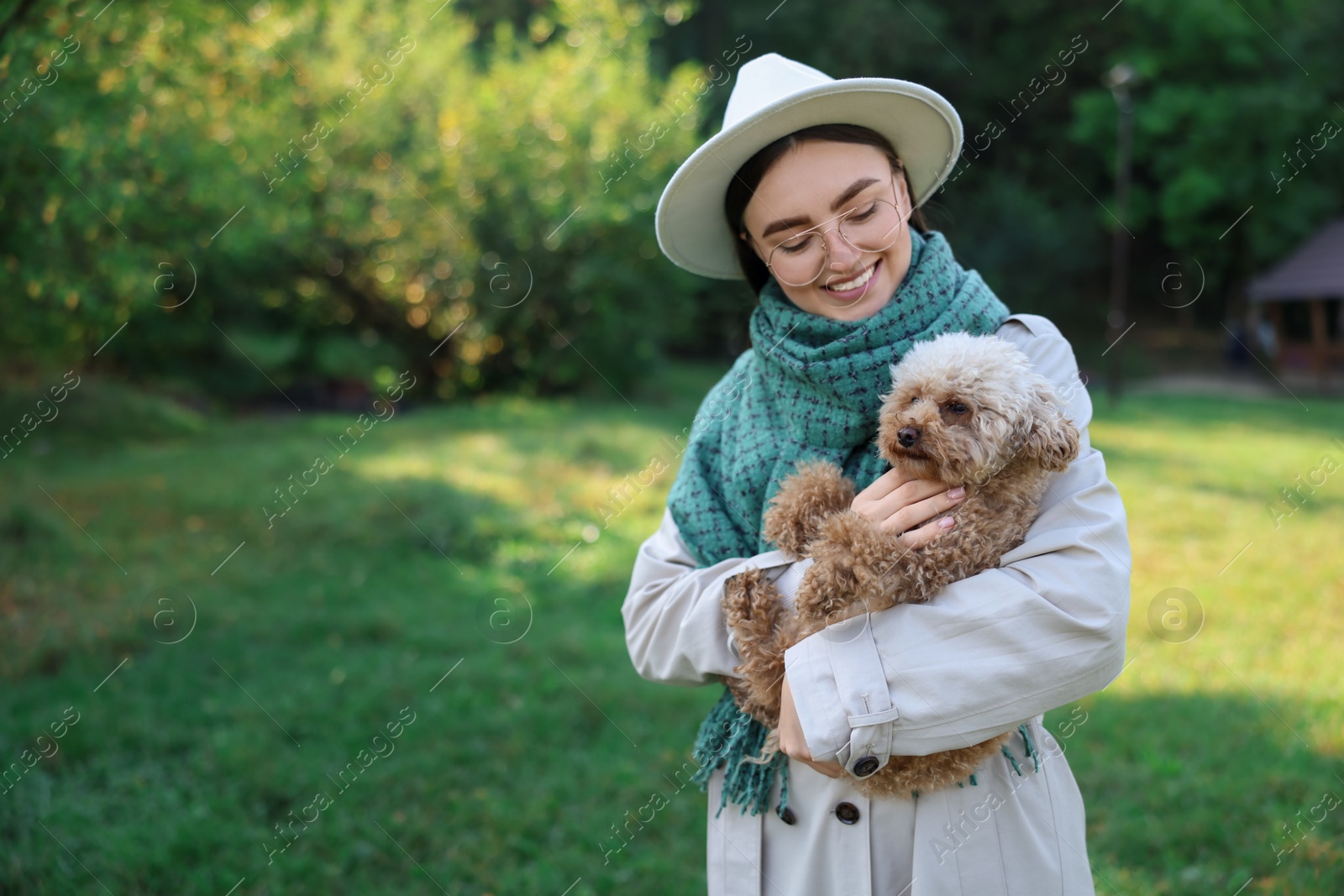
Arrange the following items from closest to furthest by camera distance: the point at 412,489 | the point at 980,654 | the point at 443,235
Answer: the point at 980,654
the point at 412,489
the point at 443,235

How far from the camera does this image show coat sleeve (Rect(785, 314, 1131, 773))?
5.39ft

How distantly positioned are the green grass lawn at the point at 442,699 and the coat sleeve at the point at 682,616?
2.22 m

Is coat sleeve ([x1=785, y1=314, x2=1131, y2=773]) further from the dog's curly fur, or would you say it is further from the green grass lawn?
the green grass lawn

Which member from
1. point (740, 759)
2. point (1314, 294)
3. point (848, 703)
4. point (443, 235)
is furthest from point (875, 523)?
point (1314, 294)

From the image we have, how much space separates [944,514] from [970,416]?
0.69 feet

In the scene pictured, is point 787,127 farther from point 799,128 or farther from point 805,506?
point 805,506

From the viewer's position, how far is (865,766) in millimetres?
1688

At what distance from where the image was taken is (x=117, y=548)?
7.57 metres

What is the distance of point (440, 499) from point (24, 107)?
14.0ft

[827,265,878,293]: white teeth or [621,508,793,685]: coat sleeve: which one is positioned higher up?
[827,265,878,293]: white teeth

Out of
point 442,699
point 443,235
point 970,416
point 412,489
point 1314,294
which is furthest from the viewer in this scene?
point 1314,294

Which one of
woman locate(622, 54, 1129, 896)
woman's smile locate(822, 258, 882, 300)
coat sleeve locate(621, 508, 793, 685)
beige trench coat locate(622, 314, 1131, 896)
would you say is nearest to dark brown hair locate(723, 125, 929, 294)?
woman locate(622, 54, 1129, 896)

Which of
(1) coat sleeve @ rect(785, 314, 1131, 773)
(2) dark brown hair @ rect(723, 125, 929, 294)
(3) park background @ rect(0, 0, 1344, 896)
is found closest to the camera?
(1) coat sleeve @ rect(785, 314, 1131, 773)

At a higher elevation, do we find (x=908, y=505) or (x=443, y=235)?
(x=443, y=235)
